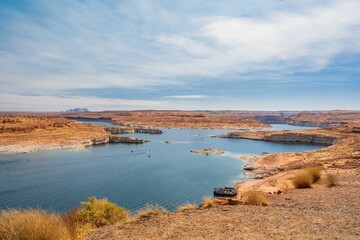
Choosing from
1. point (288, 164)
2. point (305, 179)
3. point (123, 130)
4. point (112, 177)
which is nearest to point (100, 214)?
point (305, 179)

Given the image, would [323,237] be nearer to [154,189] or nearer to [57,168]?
[154,189]

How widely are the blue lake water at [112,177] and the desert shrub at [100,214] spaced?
500 inches

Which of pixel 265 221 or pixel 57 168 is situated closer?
pixel 265 221

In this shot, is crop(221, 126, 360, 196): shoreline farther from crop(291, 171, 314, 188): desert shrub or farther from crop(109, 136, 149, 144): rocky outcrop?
crop(109, 136, 149, 144): rocky outcrop

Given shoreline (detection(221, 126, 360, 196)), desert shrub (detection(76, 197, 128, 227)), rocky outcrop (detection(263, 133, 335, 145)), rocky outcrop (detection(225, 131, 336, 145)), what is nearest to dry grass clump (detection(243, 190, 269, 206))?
desert shrub (detection(76, 197, 128, 227))

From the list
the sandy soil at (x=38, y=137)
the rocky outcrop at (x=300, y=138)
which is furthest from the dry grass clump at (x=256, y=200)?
the rocky outcrop at (x=300, y=138)

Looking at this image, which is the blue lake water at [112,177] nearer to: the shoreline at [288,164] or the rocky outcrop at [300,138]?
the shoreline at [288,164]

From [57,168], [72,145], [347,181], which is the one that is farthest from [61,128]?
[347,181]

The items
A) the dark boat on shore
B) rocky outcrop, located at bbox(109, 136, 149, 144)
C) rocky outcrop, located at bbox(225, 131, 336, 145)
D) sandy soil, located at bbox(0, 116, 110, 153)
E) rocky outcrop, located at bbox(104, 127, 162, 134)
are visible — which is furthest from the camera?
rocky outcrop, located at bbox(104, 127, 162, 134)

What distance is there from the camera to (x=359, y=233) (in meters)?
7.96

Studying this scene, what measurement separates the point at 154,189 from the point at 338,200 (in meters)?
22.8

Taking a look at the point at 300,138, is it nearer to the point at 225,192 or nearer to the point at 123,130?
the point at 123,130

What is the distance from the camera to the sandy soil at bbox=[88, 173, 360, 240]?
8398mm

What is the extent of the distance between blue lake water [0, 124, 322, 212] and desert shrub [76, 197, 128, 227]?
12.7 m
